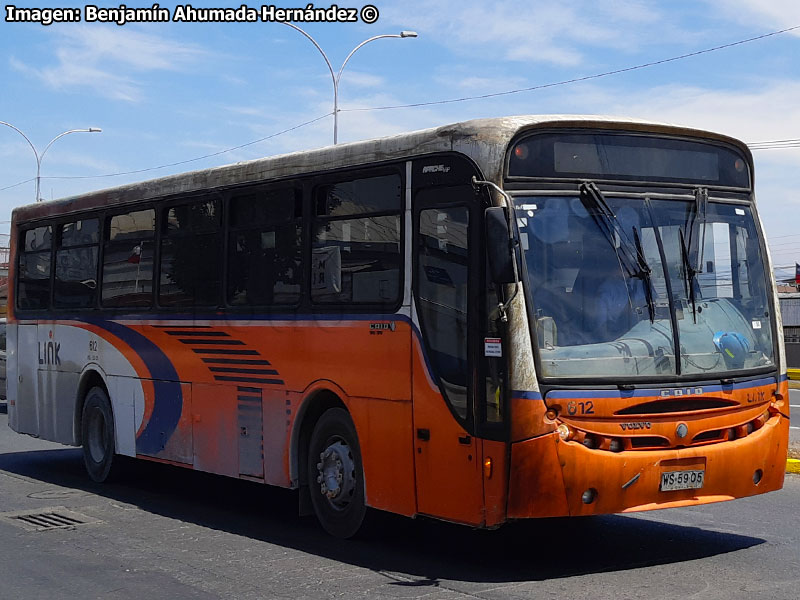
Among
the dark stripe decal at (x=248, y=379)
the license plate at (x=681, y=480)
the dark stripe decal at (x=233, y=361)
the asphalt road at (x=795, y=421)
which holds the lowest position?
the asphalt road at (x=795, y=421)

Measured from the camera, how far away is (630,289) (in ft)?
26.6

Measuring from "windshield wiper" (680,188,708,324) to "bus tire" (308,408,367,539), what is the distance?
276cm

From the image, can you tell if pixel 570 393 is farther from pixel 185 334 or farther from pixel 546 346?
pixel 185 334

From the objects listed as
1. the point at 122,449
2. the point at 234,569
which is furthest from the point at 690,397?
the point at 122,449

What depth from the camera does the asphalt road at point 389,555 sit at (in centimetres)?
762

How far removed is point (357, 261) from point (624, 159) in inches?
87.7

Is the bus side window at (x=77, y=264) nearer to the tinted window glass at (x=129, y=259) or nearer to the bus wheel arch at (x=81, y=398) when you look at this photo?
the tinted window glass at (x=129, y=259)

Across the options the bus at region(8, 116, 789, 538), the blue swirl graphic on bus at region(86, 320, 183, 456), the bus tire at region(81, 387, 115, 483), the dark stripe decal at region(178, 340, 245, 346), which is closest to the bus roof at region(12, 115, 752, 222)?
the bus at region(8, 116, 789, 538)

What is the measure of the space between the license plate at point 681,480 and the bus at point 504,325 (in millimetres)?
15

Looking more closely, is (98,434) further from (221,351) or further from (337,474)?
(337,474)

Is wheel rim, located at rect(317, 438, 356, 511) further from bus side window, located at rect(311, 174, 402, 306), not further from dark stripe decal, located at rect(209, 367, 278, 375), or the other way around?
bus side window, located at rect(311, 174, 402, 306)

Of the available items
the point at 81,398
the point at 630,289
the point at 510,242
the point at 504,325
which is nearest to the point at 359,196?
the point at 510,242

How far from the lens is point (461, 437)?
811 centimetres

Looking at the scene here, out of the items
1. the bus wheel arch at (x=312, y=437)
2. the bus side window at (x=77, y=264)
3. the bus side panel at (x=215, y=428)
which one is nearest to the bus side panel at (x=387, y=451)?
the bus wheel arch at (x=312, y=437)
